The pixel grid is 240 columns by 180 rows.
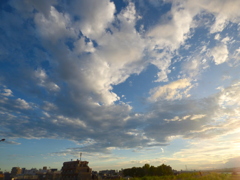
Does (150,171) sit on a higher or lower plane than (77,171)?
lower

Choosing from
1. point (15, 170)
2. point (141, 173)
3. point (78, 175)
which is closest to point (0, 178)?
point (78, 175)

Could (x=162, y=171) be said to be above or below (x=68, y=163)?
below

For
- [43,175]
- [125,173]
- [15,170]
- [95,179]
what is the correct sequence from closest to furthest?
1. [95,179]
2. [43,175]
3. [125,173]
4. [15,170]

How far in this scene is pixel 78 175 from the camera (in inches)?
2798

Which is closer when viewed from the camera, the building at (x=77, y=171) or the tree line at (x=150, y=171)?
the building at (x=77, y=171)

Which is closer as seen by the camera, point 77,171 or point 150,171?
point 77,171

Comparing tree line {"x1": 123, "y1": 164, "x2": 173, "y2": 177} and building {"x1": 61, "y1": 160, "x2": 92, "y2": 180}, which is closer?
building {"x1": 61, "y1": 160, "x2": 92, "y2": 180}

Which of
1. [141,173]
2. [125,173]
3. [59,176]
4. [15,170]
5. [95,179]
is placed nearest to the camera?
[95,179]

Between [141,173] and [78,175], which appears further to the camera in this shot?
[141,173]

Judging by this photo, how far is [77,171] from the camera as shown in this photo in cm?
7281

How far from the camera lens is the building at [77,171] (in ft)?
236

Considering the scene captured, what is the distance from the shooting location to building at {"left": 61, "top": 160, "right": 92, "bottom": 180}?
72.0 meters

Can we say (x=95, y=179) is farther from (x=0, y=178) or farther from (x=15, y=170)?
(x=15, y=170)

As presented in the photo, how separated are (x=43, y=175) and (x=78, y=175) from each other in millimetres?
29806
